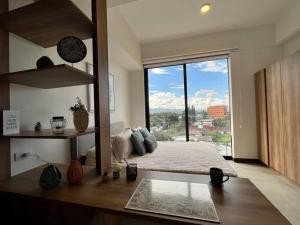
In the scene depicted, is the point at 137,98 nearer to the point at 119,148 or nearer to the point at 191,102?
the point at 191,102

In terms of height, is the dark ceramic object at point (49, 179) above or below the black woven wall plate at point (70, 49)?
below

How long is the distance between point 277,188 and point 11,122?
3314 mm

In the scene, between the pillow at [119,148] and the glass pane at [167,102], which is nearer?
the pillow at [119,148]

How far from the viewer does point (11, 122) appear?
3.79 feet

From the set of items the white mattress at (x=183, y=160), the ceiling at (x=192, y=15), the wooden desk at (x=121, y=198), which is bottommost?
the white mattress at (x=183, y=160)

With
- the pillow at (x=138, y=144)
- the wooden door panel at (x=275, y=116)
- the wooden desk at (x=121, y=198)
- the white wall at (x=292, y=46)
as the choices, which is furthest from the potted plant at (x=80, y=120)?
the white wall at (x=292, y=46)

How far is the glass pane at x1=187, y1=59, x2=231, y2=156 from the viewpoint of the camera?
382 cm

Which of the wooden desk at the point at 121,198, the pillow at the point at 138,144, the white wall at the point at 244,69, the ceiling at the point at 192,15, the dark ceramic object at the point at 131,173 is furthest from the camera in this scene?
the white wall at the point at 244,69

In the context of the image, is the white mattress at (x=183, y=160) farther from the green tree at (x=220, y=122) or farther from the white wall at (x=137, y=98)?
the white wall at (x=137, y=98)

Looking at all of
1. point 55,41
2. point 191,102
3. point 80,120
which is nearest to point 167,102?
point 191,102

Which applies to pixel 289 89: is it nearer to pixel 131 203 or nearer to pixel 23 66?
pixel 131 203

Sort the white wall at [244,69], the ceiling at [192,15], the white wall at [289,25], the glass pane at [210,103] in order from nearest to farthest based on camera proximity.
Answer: the white wall at [289,25], the ceiling at [192,15], the white wall at [244,69], the glass pane at [210,103]

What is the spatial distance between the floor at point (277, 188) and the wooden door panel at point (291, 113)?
0.62 ft

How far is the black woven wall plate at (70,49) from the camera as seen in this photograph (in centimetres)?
119
